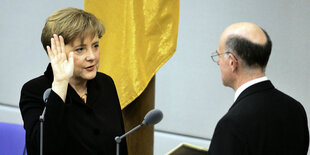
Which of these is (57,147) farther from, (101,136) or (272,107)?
(272,107)

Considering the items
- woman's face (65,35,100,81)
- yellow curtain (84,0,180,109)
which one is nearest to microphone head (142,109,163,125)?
woman's face (65,35,100,81)

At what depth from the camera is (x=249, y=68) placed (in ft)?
6.77

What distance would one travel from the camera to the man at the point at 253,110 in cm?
188

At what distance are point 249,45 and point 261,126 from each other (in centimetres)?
37

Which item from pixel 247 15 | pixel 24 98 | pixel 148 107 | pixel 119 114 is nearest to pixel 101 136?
pixel 119 114

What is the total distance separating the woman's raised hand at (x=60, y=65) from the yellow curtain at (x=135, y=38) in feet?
2.53

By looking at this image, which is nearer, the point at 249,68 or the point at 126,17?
the point at 249,68

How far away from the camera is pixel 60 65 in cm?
220

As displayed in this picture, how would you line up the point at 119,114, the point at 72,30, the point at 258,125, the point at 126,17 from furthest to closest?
the point at 126,17 < the point at 119,114 < the point at 72,30 < the point at 258,125

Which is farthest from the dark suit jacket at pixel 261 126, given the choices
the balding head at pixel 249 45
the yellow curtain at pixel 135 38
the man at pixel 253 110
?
the yellow curtain at pixel 135 38

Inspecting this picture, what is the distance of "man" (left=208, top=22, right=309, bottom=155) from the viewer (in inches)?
73.9

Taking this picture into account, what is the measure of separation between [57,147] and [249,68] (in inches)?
38.3

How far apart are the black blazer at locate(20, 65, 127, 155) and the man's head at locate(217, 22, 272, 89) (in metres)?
0.76

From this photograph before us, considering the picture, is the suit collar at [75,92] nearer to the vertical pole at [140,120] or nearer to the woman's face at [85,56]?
the woman's face at [85,56]
